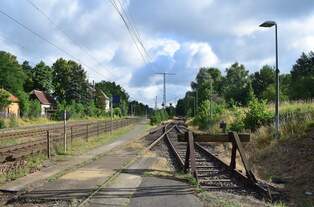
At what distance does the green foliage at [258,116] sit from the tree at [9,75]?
70.5 meters

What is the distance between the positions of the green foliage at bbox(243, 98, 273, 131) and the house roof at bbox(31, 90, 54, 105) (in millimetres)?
78527

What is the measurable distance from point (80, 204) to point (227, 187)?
4.54 meters

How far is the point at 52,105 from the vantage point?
112125 mm

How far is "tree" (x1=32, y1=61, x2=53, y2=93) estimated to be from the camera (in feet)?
397

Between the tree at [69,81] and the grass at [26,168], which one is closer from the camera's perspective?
the grass at [26,168]

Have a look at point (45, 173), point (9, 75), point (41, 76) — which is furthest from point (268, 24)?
point (41, 76)

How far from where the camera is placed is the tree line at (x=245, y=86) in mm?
82562

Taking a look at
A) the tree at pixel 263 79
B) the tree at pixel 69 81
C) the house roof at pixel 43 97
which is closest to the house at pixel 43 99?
the house roof at pixel 43 97

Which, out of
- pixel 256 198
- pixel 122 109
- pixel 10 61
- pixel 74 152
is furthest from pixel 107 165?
pixel 122 109

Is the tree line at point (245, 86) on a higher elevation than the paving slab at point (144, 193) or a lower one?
higher

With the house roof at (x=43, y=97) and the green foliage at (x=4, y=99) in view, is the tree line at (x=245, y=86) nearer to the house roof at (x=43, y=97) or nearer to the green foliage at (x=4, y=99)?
the green foliage at (x=4, y=99)

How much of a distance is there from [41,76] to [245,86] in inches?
2439

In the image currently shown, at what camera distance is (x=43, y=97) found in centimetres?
11031

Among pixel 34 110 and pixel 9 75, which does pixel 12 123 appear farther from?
pixel 9 75
